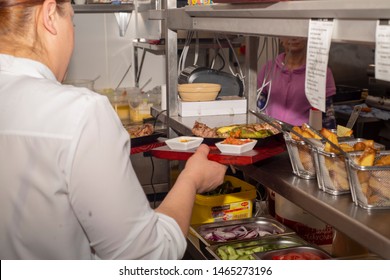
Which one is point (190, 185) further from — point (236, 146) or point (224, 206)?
point (224, 206)

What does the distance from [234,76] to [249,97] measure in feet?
0.77

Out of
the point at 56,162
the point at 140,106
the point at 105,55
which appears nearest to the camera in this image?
Result: the point at 56,162

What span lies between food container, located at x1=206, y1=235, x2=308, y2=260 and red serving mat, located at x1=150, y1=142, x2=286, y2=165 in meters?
0.34

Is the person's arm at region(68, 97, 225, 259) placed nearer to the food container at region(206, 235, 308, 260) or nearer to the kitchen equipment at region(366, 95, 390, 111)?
the food container at region(206, 235, 308, 260)

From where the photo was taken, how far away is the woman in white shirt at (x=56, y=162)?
1146mm

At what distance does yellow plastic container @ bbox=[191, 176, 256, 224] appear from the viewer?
2.30 metres

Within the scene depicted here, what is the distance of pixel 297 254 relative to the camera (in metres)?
1.89

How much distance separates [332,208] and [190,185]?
1.21ft

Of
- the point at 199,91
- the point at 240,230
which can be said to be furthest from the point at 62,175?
the point at 199,91

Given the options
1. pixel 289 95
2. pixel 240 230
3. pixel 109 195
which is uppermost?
pixel 109 195

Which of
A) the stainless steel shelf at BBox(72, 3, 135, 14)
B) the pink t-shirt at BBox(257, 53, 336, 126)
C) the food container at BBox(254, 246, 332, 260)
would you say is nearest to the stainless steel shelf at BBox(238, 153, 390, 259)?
the food container at BBox(254, 246, 332, 260)
